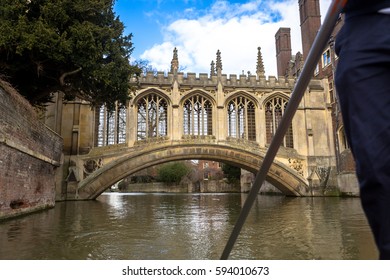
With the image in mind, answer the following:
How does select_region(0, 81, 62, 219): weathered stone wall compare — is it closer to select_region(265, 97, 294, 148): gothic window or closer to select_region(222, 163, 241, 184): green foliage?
select_region(265, 97, 294, 148): gothic window

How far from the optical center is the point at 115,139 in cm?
1722

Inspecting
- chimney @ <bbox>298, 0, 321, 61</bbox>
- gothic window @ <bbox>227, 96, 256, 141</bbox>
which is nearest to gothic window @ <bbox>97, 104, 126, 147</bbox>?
gothic window @ <bbox>227, 96, 256, 141</bbox>

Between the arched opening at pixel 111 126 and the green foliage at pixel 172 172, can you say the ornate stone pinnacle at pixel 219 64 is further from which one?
the green foliage at pixel 172 172

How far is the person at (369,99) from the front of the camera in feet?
2.26

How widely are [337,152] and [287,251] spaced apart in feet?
52.6

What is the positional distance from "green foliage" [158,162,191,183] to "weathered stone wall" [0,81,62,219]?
999 inches

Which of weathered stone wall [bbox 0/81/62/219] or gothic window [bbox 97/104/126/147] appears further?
gothic window [bbox 97/104/126/147]

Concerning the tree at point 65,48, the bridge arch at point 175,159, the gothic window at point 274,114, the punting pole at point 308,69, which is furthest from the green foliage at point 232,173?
the punting pole at point 308,69

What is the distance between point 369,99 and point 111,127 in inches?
690

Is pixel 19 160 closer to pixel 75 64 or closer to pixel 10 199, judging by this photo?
pixel 10 199

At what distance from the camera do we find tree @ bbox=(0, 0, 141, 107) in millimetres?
8078

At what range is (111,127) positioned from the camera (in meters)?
17.6
